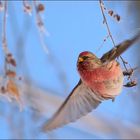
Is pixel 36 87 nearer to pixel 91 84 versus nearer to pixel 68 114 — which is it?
pixel 68 114

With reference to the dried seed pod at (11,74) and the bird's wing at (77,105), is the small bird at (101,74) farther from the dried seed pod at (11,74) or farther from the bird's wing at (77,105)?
the dried seed pod at (11,74)

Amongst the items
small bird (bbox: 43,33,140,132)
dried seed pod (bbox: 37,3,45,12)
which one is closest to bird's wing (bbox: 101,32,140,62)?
small bird (bbox: 43,33,140,132)

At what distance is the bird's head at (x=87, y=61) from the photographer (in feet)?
2.31

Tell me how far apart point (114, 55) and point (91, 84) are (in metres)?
0.11

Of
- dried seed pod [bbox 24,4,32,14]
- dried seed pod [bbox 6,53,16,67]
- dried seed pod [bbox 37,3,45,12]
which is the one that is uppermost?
dried seed pod [bbox 24,4,32,14]

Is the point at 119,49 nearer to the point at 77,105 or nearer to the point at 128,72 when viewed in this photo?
the point at 128,72

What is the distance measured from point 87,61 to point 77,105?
0.18 m

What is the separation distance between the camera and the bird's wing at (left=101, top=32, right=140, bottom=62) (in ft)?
2.00

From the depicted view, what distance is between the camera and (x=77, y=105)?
0.88 m

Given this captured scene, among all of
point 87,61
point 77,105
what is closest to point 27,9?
point 87,61

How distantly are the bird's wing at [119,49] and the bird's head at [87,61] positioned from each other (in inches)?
0.7

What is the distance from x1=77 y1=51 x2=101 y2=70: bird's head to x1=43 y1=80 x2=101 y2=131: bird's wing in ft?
0.38

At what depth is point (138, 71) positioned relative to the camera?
0.75 metres

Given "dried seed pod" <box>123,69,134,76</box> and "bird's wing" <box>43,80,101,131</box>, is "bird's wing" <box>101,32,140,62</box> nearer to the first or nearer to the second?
"dried seed pod" <box>123,69,134,76</box>
